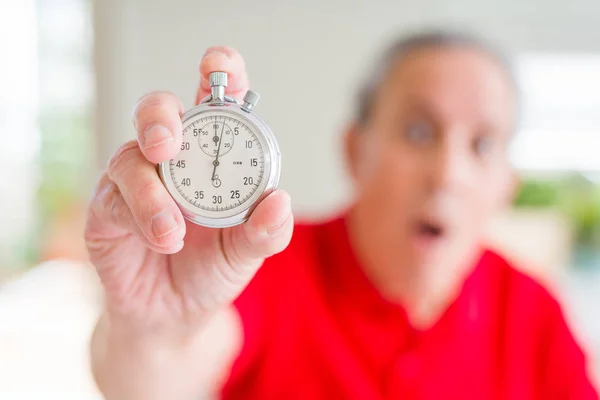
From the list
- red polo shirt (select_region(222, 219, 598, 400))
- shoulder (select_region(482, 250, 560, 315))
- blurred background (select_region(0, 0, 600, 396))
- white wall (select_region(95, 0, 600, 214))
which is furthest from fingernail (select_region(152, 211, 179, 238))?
white wall (select_region(95, 0, 600, 214))

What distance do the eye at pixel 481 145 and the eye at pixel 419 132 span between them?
0.30ft

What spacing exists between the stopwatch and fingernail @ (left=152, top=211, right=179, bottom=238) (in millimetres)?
40

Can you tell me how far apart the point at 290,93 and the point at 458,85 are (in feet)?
5.94

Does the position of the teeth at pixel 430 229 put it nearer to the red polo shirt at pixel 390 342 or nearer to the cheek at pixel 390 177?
the cheek at pixel 390 177

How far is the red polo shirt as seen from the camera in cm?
129

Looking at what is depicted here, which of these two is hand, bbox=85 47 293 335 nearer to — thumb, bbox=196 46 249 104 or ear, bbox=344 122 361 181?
thumb, bbox=196 46 249 104

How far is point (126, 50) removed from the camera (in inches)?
111

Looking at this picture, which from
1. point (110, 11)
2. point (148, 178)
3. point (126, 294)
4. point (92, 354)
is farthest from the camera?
point (110, 11)

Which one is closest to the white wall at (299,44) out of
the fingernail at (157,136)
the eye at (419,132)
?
the eye at (419,132)

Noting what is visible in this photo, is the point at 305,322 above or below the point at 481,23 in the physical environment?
below

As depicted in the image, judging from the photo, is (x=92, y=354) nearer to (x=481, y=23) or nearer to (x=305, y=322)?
(x=305, y=322)

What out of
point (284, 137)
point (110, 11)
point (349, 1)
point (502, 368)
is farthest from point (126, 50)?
point (502, 368)

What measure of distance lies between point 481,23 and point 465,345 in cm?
223

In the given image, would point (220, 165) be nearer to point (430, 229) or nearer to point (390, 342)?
point (430, 229)
